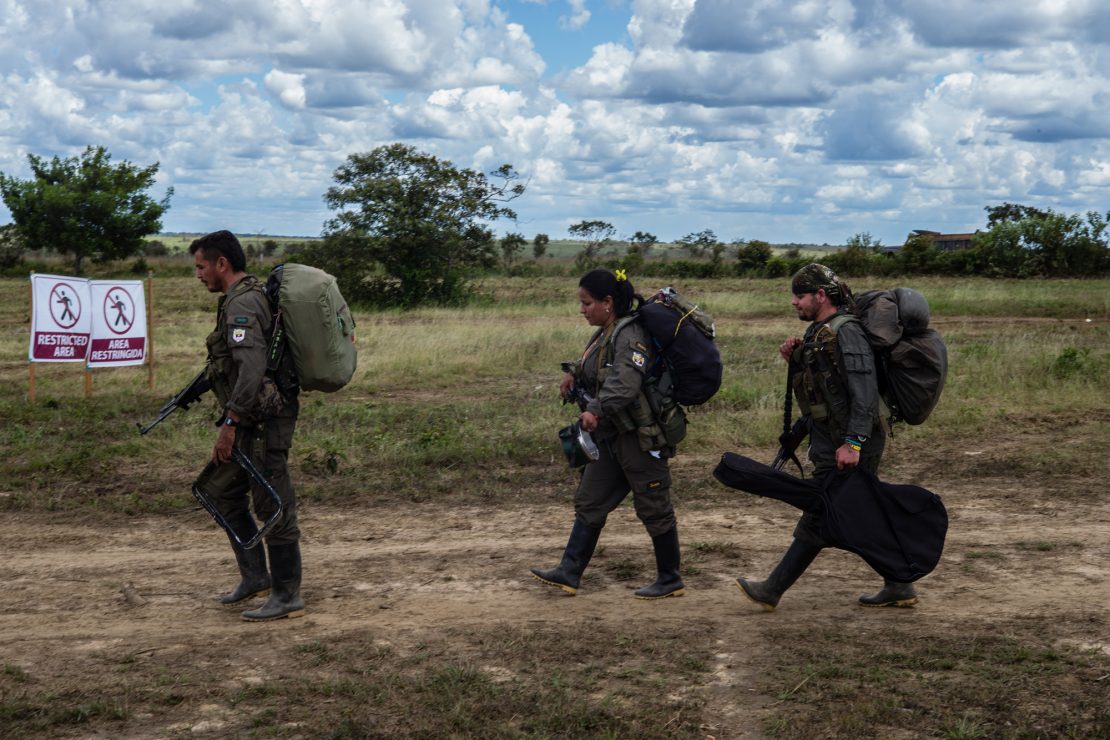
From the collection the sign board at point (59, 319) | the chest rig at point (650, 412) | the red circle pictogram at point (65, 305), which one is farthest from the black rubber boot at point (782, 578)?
the red circle pictogram at point (65, 305)

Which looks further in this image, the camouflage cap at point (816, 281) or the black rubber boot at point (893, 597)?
the black rubber boot at point (893, 597)

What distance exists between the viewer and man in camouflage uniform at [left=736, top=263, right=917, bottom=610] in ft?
17.3

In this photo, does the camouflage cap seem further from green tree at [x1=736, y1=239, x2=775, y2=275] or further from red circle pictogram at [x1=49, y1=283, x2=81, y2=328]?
green tree at [x1=736, y1=239, x2=775, y2=275]

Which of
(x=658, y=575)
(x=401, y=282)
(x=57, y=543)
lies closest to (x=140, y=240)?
(x=401, y=282)

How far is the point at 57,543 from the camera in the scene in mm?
7387

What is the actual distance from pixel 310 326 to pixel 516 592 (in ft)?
6.37

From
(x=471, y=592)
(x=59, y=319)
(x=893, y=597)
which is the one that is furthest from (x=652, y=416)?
(x=59, y=319)

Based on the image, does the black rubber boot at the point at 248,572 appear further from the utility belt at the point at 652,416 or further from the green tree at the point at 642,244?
the green tree at the point at 642,244

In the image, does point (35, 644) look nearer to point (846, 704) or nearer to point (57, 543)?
point (57, 543)

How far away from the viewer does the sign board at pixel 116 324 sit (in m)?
12.7

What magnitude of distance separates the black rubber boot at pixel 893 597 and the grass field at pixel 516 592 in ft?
0.53

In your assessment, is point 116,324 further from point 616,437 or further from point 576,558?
point 616,437

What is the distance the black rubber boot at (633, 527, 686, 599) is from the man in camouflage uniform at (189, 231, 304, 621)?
6.21ft

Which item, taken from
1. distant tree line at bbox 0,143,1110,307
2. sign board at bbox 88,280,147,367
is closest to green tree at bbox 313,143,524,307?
distant tree line at bbox 0,143,1110,307
